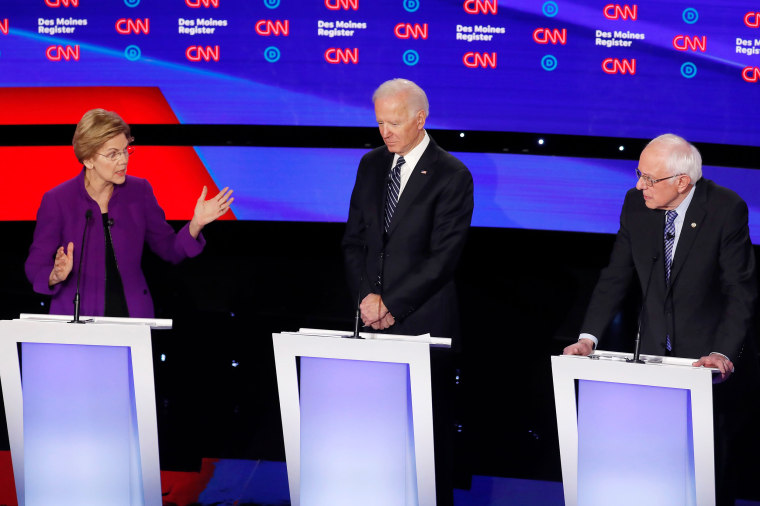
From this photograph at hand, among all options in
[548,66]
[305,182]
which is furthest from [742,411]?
[305,182]

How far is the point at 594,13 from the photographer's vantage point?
4.34m

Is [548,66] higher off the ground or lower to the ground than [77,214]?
higher

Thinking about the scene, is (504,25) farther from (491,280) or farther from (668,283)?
(668,283)

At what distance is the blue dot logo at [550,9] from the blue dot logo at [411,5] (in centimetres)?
59

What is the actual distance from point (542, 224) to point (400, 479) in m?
2.13

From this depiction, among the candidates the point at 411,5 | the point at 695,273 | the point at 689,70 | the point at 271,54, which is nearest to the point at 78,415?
the point at 695,273

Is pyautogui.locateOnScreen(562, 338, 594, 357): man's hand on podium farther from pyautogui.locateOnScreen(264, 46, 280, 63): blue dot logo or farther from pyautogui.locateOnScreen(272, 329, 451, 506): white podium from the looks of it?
pyautogui.locateOnScreen(264, 46, 280, 63): blue dot logo

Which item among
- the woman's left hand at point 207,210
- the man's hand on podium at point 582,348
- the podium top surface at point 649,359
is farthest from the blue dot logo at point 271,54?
the podium top surface at point 649,359

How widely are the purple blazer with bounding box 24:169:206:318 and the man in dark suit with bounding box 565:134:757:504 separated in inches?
66.6

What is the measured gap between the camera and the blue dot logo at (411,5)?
446cm

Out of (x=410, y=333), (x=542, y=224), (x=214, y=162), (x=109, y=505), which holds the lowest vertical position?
(x=109, y=505)

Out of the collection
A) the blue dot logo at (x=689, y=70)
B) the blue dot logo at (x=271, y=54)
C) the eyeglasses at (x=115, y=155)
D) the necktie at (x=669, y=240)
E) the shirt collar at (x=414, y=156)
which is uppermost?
the blue dot logo at (x=271, y=54)

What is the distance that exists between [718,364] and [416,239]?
1.18 metres

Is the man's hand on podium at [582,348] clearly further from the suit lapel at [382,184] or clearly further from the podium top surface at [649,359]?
the suit lapel at [382,184]
